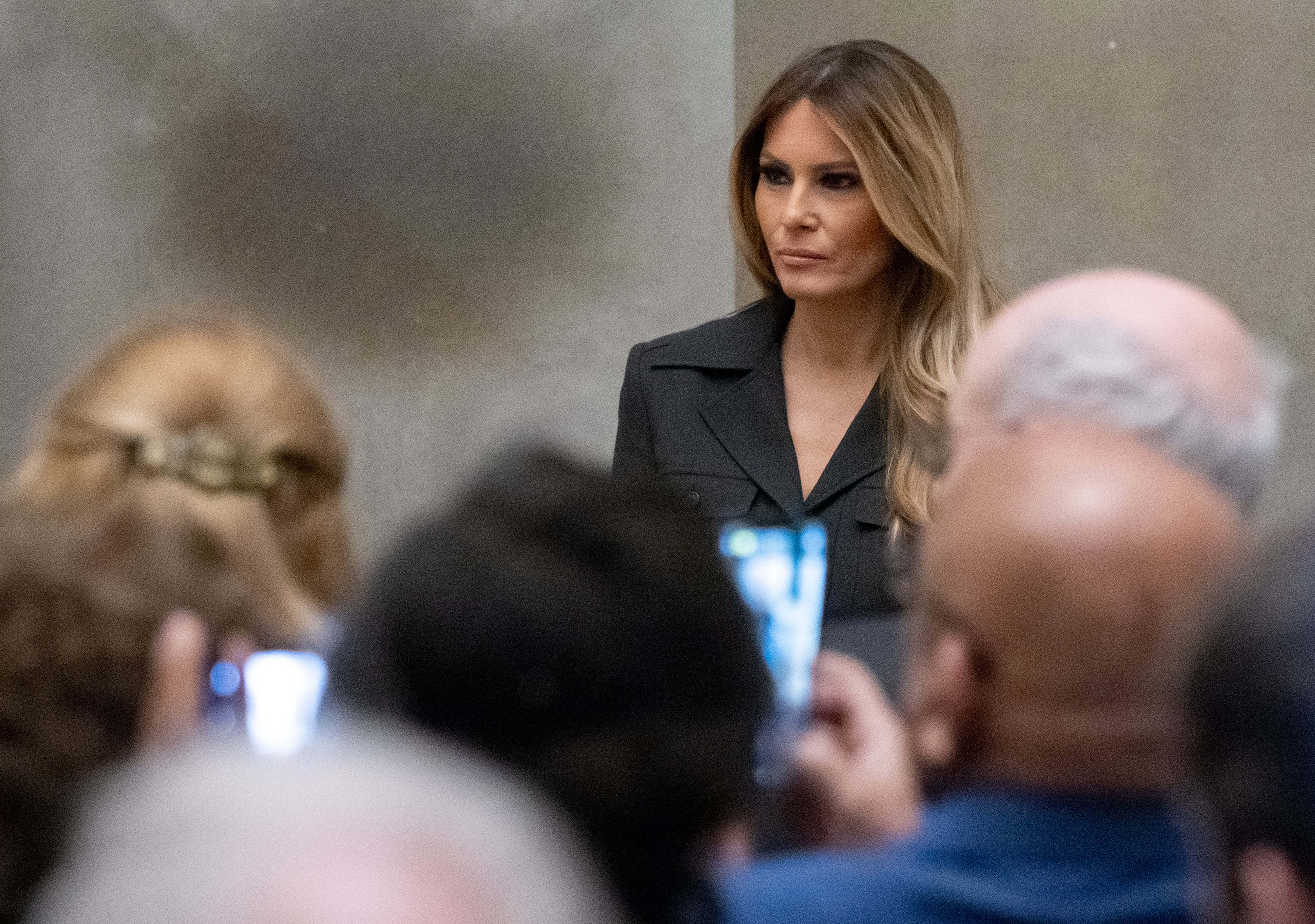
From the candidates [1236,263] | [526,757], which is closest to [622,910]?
[526,757]

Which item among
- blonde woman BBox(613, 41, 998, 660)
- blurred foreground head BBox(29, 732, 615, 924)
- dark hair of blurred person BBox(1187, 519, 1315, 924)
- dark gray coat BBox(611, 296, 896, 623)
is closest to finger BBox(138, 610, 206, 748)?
blurred foreground head BBox(29, 732, 615, 924)

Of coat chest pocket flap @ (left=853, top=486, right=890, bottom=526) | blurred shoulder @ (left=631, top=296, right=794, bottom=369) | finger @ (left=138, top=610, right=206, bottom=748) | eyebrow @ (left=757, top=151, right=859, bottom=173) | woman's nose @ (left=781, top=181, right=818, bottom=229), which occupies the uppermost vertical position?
eyebrow @ (left=757, top=151, right=859, bottom=173)

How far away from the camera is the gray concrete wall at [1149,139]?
3781 millimetres

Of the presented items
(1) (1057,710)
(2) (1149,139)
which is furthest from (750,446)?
(2) (1149,139)

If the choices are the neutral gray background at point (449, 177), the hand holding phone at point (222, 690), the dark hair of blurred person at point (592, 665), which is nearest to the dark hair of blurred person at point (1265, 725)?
the dark hair of blurred person at point (592, 665)

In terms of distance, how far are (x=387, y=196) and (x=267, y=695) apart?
318 cm

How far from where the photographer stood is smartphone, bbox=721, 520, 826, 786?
1.15 m

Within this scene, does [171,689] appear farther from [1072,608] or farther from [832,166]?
[832,166]

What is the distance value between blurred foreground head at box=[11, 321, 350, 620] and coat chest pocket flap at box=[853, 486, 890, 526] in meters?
1.18

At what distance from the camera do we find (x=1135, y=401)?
4.29 feet

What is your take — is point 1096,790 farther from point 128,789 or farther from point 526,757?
point 128,789

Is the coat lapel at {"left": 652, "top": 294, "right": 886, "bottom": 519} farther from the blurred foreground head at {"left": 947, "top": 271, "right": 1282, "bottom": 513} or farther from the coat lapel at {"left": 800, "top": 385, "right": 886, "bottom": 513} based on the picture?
the blurred foreground head at {"left": 947, "top": 271, "right": 1282, "bottom": 513}

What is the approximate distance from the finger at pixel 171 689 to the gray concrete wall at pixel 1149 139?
3151mm

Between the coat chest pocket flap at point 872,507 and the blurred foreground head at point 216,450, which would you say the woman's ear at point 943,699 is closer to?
the blurred foreground head at point 216,450
